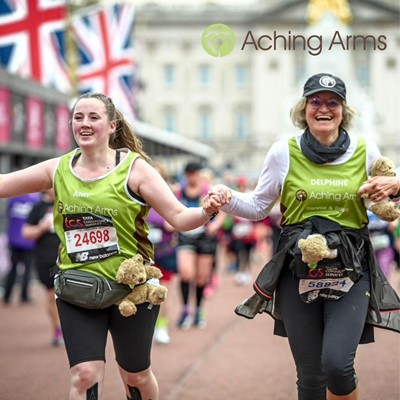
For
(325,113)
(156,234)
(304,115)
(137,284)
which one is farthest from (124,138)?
(156,234)

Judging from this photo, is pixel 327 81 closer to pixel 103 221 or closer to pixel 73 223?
pixel 103 221

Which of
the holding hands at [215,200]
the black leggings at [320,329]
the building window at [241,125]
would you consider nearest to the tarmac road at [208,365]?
the black leggings at [320,329]

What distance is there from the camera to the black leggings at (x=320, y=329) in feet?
14.5

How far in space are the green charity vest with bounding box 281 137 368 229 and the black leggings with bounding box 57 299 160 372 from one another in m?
0.90

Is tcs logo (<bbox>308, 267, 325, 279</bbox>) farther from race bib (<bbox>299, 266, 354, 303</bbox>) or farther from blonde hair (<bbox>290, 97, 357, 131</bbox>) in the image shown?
blonde hair (<bbox>290, 97, 357, 131</bbox>)

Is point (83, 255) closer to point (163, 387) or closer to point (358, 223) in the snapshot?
point (358, 223)

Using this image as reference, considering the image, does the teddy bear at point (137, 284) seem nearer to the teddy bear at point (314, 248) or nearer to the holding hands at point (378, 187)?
the teddy bear at point (314, 248)

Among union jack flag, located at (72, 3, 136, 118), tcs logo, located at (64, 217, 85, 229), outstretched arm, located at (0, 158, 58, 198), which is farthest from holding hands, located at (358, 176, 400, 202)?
union jack flag, located at (72, 3, 136, 118)

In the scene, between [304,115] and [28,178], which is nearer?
[28,178]

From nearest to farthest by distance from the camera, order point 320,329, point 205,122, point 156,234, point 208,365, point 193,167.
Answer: point 320,329 < point 208,365 < point 156,234 < point 193,167 < point 205,122

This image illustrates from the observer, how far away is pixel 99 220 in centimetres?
448

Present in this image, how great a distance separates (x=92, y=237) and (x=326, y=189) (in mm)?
1170

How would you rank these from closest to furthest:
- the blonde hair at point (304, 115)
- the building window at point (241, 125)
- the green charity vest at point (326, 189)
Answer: the green charity vest at point (326, 189) < the blonde hair at point (304, 115) < the building window at point (241, 125)

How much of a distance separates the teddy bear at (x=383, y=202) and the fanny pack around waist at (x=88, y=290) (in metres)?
1.28
